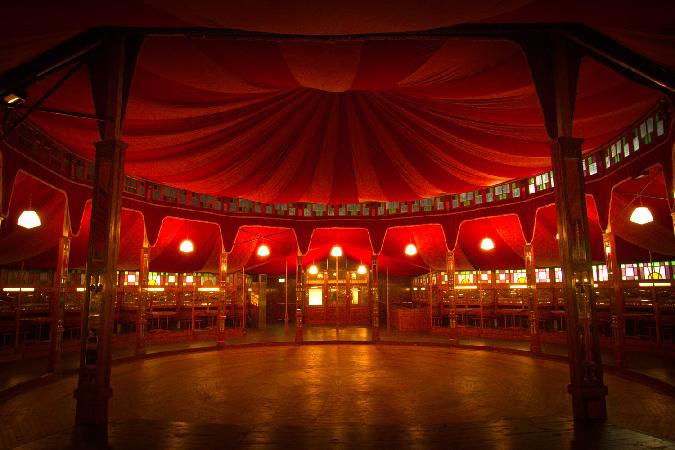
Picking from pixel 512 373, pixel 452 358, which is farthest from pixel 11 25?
pixel 452 358

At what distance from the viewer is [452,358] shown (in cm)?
861

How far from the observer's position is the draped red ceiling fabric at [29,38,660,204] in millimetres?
4695

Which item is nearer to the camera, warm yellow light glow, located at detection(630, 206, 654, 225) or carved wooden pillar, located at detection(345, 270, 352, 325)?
warm yellow light glow, located at detection(630, 206, 654, 225)

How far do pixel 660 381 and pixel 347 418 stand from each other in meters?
4.57

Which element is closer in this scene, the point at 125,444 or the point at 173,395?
the point at 125,444

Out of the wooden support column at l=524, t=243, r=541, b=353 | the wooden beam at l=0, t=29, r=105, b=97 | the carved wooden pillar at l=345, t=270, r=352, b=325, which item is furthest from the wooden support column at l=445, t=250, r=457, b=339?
the wooden beam at l=0, t=29, r=105, b=97

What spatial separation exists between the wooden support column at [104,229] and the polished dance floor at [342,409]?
1.12 ft

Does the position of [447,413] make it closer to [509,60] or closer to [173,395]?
[173,395]

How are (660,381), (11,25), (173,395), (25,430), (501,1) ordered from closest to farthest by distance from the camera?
(501,1) < (11,25) < (25,430) < (173,395) < (660,381)

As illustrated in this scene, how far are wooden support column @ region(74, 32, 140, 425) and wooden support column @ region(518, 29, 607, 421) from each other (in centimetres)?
417

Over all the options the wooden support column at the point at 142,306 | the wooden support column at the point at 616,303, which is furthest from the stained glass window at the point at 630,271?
the wooden support column at the point at 142,306

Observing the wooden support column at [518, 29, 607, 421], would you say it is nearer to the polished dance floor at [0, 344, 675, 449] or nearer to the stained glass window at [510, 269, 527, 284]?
the polished dance floor at [0, 344, 675, 449]

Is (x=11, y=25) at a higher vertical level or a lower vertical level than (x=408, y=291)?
higher

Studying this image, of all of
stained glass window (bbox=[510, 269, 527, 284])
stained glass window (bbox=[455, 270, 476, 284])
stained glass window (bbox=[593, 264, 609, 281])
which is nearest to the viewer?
stained glass window (bbox=[593, 264, 609, 281])
